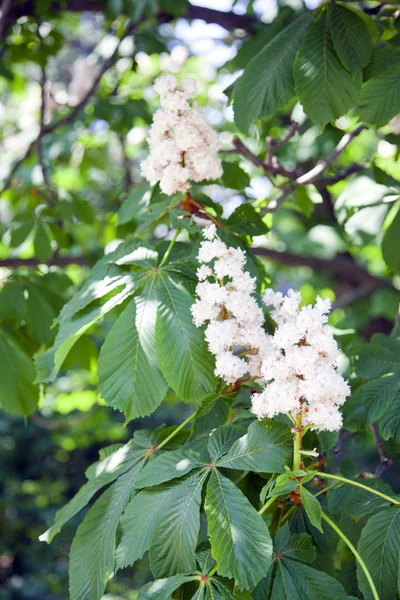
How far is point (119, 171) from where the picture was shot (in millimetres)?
6117

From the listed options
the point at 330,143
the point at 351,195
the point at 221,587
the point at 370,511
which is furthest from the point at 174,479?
the point at 330,143

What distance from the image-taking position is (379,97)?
61.0 inches

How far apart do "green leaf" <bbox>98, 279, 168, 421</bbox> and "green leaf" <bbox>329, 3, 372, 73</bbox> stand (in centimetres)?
78

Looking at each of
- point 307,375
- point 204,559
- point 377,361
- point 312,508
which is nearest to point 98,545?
point 204,559

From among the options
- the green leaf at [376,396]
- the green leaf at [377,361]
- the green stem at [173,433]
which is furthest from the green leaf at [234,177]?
the green stem at [173,433]

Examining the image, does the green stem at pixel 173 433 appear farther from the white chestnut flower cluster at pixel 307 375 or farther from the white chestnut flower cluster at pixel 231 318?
the white chestnut flower cluster at pixel 307 375

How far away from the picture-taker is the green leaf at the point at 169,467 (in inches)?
46.8

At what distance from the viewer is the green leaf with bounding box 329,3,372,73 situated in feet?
5.01

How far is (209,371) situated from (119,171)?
16.8 feet

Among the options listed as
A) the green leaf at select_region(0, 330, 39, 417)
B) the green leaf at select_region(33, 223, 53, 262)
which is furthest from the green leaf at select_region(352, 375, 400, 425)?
the green leaf at select_region(33, 223, 53, 262)

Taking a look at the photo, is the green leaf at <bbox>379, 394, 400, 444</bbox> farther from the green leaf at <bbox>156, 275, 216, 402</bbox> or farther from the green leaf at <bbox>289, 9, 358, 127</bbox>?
the green leaf at <bbox>289, 9, 358, 127</bbox>

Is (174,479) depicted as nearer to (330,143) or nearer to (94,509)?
(94,509)

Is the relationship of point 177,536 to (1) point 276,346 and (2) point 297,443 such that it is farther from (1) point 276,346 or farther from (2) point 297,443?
(1) point 276,346

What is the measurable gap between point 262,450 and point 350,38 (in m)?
1.06
